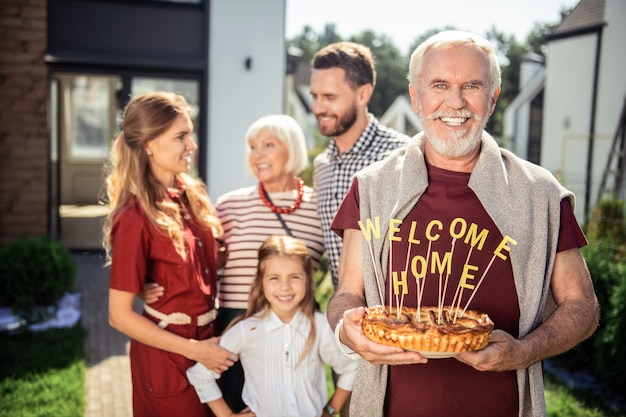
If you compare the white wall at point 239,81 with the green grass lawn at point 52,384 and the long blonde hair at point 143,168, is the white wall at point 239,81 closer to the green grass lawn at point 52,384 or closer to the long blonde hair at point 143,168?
the green grass lawn at point 52,384

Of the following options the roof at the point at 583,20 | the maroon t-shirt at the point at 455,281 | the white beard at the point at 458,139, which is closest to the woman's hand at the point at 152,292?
the maroon t-shirt at the point at 455,281

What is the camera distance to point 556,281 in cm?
204

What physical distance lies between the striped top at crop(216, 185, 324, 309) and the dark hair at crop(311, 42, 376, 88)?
67 centimetres

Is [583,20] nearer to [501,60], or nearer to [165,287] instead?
[165,287]

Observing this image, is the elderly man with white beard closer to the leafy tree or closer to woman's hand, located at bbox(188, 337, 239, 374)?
woman's hand, located at bbox(188, 337, 239, 374)

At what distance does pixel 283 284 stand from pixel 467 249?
113 cm

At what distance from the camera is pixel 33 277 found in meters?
7.01

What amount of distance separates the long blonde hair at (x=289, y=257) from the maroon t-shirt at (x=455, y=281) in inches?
38.3

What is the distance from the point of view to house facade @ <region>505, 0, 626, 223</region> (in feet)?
47.0

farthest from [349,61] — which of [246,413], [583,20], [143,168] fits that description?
[583,20]

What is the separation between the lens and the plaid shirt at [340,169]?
3.23 metres

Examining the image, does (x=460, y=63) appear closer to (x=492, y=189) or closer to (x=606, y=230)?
(x=492, y=189)

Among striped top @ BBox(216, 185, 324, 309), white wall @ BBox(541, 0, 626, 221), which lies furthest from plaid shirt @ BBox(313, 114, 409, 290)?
white wall @ BBox(541, 0, 626, 221)

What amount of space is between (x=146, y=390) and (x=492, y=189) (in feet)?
5.84
